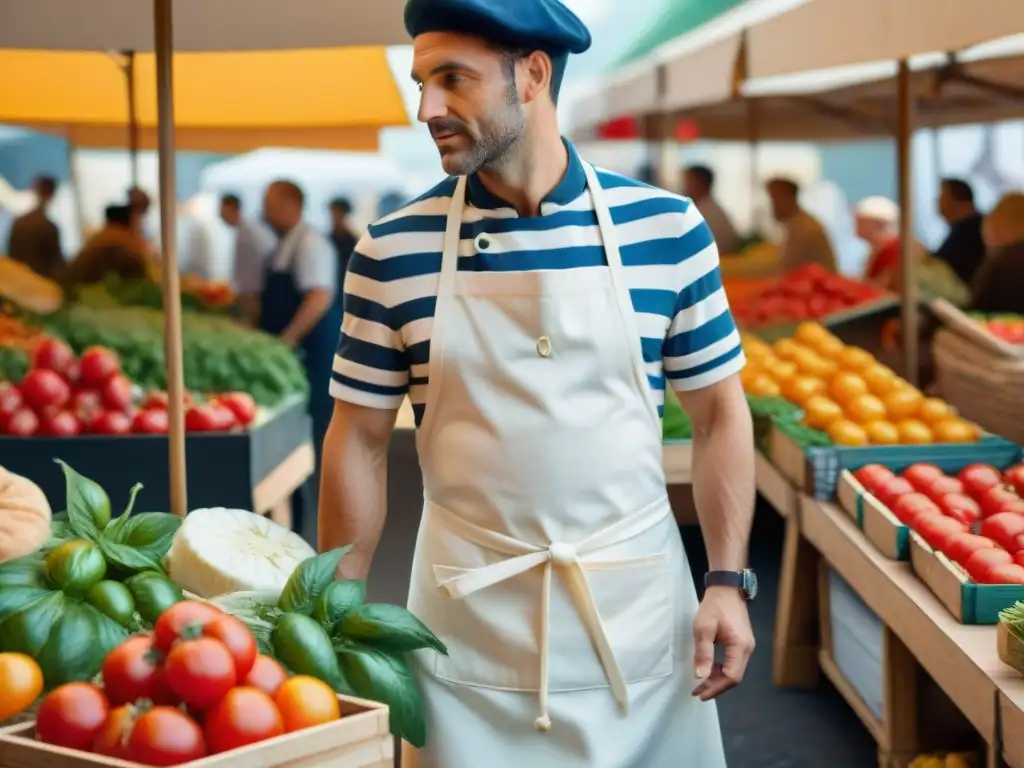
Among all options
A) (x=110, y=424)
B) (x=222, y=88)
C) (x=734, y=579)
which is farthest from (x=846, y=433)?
(x=222, y=88)

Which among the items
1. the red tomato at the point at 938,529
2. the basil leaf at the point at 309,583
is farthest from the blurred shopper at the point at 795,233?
the basil leaf at the point at 309,583

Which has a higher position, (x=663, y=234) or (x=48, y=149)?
(x=48, y=149)

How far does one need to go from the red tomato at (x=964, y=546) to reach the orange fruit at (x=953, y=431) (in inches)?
50.9

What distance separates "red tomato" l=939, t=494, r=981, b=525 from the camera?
3.62m

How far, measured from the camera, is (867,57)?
520 centimetres

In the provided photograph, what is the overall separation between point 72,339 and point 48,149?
435 inches

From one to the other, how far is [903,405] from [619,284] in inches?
117

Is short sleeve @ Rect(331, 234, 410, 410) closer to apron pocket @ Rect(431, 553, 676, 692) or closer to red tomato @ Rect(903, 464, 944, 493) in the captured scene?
apron pocket @ Rect(431, 553, 676, 692)

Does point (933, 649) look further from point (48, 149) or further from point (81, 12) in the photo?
point (48, 149)

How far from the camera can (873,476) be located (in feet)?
13.5

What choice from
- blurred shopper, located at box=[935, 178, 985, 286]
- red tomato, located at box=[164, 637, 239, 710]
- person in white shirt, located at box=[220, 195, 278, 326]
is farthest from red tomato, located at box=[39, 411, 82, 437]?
blurred shopper, located at box=[935, 178, 985, 286]

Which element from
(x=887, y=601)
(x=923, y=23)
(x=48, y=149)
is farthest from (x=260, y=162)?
(x=887, y=601)

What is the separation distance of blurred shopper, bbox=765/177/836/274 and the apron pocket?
7892mm

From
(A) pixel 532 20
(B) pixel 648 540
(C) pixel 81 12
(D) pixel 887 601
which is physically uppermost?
(C) pixel 81 12
